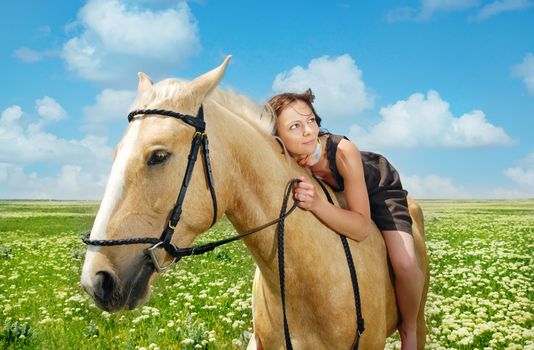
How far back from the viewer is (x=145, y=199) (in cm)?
286

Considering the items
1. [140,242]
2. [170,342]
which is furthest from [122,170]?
[170,342]

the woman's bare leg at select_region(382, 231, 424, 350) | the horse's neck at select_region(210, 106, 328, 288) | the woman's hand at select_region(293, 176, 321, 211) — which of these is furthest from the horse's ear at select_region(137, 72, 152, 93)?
the woman's bare leg at select_region(382, 231, 424, 350)

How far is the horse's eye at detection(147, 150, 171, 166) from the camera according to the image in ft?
9.39

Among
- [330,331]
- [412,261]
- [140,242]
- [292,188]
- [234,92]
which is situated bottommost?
[330,331]

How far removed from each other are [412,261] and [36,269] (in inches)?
523

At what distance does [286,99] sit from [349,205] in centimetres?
92

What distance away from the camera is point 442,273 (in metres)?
13.0

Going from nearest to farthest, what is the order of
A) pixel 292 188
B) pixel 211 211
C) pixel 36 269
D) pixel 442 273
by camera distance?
pixel 211 211 → pixel 292 188 → pixel 442 273 → pixel 36 269

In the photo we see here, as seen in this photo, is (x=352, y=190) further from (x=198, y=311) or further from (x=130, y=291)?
(x=198, y=311)

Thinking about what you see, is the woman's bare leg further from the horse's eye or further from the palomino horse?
the horse's eye

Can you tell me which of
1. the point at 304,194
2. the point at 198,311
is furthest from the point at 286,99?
the point at 198,311

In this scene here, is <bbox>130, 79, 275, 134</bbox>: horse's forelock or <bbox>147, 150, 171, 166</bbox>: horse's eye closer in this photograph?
<bbox>147, 150, 171, 166</bbox>: horse's eye

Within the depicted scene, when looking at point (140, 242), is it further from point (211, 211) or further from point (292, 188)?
point (292, 188)

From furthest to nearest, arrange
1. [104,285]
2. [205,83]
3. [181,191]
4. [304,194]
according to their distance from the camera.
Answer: [304,194] → [205,83] → [181,191] → [104,285]
